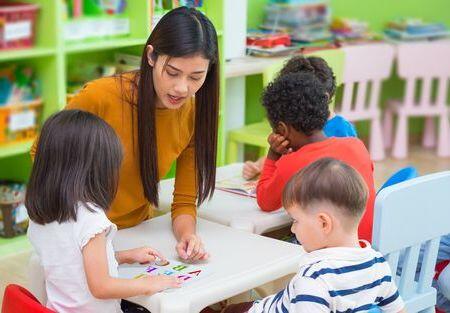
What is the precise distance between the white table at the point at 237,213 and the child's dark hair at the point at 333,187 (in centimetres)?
54

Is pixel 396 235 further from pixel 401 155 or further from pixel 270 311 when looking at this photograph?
pixel 401 155

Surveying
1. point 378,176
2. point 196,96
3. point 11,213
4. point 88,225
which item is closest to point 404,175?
point 196,96

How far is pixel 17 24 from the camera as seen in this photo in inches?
119

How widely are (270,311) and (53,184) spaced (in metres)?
0.51

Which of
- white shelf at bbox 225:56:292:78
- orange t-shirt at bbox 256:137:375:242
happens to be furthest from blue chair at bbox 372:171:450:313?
white shelf at bbox 225:56:292:78

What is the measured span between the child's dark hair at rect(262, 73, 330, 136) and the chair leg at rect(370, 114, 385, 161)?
8.67 feet

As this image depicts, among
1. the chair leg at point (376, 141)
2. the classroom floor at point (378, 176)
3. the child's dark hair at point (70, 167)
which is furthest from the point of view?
the chair leg at point (376, 141)

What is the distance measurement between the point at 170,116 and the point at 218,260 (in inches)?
16.6

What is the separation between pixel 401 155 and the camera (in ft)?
15.9

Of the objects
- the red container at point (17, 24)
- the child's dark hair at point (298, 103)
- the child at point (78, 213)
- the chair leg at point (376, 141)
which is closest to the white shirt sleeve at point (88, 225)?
the child at point (78, 213)

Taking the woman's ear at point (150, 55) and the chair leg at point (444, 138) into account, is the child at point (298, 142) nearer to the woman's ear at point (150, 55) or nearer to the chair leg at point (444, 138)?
the woman's ear at point (150, 55)

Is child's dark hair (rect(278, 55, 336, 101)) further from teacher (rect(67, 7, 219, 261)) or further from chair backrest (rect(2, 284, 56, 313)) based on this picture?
chair backrest (rect(2, 284, 56, 313))

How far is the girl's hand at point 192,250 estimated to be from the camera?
68.9 inches

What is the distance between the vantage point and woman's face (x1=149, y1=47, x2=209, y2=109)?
5.94 feet
